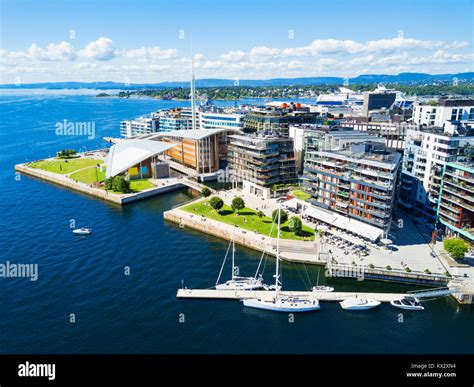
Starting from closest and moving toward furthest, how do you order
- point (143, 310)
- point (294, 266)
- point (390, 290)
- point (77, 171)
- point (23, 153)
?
point (143, 310) < point (390, 290) < point (294, 266) < point (77, 171) < point (23, 153)

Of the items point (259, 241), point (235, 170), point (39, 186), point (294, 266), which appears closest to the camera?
point (294, 266)

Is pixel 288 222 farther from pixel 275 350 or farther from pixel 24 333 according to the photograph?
pixel 24 333

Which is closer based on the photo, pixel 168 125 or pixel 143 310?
pixel 143 310

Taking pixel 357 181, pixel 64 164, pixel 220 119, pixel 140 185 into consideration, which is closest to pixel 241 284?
pixel 357 181

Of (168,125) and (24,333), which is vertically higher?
(168,125)

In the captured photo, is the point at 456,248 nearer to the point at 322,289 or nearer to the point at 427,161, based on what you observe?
the point at 322,289

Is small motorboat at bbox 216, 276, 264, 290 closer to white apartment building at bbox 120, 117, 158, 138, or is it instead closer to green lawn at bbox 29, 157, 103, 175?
green lawn at bbox 29, 157, 103, 175

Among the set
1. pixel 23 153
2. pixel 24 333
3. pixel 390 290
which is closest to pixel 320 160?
pixel 390 290

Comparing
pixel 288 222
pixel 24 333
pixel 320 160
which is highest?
pixel 320 160
